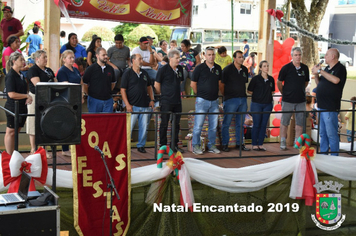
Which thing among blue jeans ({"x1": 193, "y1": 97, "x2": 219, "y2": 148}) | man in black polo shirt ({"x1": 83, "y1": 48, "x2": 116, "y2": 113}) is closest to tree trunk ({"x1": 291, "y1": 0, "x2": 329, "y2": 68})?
blue jeans ({"x1": 193, "y1": 97, "x2": 219, "y2": 148})

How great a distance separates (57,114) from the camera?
15.6 ft

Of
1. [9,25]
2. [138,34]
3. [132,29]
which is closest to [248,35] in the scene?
[138,34]

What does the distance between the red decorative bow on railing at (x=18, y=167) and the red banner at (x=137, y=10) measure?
4.48 m

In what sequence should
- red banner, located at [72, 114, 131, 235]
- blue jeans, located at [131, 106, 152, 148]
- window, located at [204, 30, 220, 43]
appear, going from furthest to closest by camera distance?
window, located at [204, 30, 220, 43] → blue jeans, located at [131, 106, 152, 148] → red banner, located at [72, 114, 131, 235]

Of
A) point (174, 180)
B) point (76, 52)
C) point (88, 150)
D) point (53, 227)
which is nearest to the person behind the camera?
point (53, 227)

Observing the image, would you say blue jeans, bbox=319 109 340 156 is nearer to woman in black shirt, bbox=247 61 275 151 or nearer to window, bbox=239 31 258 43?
woman in black shirt, bbox=247 61 275 151

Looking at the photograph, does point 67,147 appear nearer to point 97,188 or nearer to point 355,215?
point 97,188

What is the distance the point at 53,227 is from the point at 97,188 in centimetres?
189

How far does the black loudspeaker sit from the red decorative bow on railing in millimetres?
982

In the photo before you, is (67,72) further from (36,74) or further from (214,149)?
(214,149)

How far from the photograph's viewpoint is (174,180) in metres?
6.62

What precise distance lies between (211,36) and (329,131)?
16.5 meters

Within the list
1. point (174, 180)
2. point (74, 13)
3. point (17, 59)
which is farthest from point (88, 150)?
point (74, 13)

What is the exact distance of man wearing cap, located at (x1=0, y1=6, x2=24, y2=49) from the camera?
10.1m
